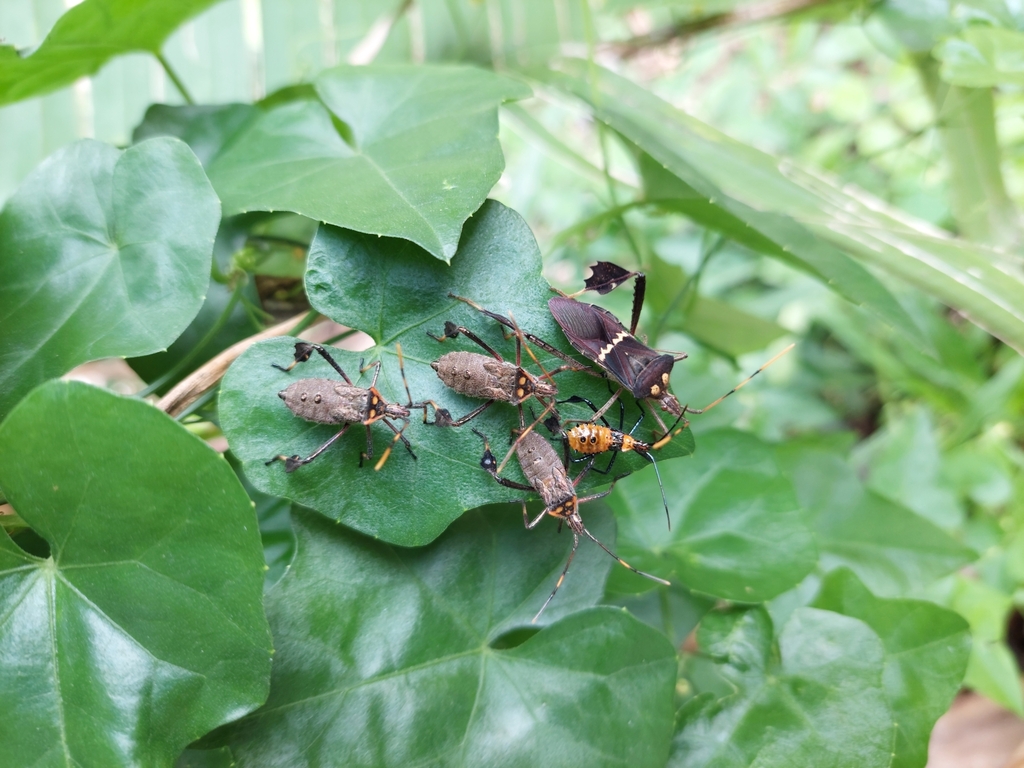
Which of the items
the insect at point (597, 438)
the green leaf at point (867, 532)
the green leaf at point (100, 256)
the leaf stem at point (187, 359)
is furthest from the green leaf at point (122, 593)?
the green leaf at point (867, 532)

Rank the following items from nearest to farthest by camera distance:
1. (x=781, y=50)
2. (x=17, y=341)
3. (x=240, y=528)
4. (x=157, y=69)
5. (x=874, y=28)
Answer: (x=240, y=528)
(x=17, y=341)
(x=874, y=28)
(x=157, y=69)
(x=781, y=50)

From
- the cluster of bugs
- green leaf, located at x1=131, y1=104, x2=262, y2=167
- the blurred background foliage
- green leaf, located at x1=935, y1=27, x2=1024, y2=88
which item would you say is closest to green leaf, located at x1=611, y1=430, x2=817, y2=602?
the blurred background foliage

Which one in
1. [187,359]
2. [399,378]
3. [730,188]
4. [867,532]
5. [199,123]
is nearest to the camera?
[399,378]

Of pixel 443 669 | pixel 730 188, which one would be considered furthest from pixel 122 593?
pixel 730 188

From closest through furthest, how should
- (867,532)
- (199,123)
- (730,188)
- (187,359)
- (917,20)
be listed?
(187,359), (730,188), (199,123), (867,532), (917,20)

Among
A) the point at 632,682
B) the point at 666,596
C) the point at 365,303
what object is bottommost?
the point at 666,596

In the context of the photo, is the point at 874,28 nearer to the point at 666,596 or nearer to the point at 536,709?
the point at 666,596

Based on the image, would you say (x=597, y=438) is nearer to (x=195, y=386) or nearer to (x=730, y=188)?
(x=730, y=188)

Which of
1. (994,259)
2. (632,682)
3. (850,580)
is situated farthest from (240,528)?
(994,259)
